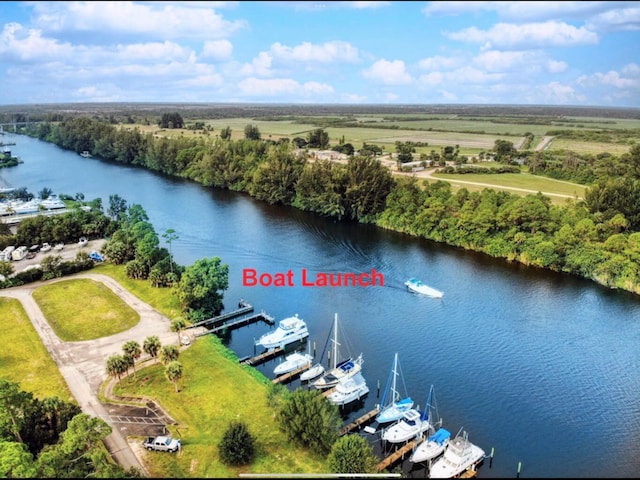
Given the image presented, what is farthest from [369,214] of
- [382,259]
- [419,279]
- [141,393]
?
[141,393]

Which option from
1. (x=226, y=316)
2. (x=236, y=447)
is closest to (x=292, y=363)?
(x=226, y=316)

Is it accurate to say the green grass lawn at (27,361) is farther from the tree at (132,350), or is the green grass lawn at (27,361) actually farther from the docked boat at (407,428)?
the docked boat at (407,428)

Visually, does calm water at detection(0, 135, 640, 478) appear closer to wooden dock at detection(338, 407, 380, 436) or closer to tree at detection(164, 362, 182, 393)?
wooden dock at detection(338, 407, 380, 436)

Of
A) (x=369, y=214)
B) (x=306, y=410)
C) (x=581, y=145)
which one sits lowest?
(x=306, y=410)

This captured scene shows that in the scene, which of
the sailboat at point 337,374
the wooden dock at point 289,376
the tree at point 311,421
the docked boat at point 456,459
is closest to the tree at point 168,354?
the wooden dock at point 289,376

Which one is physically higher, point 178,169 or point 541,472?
point 178,169

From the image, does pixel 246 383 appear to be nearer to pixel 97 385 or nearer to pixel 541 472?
pixel 97 385

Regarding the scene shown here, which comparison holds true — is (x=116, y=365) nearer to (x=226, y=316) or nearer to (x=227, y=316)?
(x=226, y=316)
